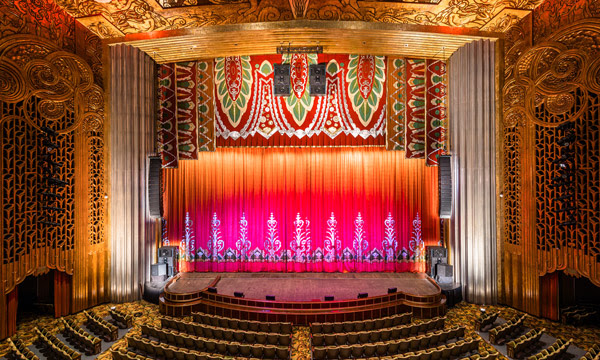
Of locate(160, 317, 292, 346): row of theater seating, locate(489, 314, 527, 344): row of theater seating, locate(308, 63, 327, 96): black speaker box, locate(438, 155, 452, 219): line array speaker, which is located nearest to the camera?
locate(160, 317, 292, 346): row of theater seating

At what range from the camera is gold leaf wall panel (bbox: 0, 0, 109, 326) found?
7395 mm

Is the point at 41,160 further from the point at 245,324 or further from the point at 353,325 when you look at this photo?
the point at 353,325

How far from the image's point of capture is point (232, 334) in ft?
23.2

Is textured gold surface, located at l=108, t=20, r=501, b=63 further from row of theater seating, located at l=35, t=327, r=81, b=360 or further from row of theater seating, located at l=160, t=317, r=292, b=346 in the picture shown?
row of theater seating, located at l=35, t=327, r=81, b=360

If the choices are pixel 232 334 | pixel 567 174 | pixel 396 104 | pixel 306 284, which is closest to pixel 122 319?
pixel 232 334

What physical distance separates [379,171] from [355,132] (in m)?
1.66

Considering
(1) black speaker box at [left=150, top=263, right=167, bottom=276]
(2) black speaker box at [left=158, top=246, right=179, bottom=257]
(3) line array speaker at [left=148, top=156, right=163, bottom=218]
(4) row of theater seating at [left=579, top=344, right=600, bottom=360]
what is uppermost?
(3) line array speaker at [left=148, top=156, right=163, bottom=218]

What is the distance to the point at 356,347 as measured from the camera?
20.6 feet

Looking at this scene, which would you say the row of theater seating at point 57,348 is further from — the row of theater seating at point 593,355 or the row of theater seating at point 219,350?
the row of theater seating at point 593,355

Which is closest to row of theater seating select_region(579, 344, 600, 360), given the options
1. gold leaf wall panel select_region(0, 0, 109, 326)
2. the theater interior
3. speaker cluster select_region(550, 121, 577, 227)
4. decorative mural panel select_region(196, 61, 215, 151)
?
the theater interior

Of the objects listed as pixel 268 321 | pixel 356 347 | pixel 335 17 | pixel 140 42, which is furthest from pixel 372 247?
pixel 140 42

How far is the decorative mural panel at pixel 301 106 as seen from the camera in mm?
10641

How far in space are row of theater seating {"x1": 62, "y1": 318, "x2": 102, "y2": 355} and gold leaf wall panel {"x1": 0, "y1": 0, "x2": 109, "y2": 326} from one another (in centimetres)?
148

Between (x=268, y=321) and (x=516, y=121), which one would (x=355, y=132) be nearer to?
(x=516, y=121)
